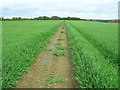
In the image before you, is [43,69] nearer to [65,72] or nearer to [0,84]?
[65,72]

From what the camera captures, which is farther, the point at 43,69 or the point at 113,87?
the point at 43,69

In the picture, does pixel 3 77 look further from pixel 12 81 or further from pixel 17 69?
pixel 17 69

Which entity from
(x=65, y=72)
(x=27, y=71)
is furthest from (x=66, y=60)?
(x=27, y=71)

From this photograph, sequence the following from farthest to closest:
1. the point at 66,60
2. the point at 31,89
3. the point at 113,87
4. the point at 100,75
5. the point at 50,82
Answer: the point at 66,60, the point at 50,82, the point at 31,89, the point at 100,75, the point at 113,87

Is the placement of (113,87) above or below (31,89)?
above

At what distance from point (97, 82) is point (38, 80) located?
1.87 meters


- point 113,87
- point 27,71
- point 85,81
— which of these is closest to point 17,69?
point 27,71

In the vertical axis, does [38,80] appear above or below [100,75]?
below

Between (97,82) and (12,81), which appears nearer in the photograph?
(97,82)

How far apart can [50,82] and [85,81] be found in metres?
1.08

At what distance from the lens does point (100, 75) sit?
3.78m

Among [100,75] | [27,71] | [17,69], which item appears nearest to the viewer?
[100,75]

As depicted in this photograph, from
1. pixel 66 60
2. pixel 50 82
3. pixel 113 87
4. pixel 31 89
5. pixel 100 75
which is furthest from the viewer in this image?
pixel 66 60

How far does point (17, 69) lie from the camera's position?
4797 mm
